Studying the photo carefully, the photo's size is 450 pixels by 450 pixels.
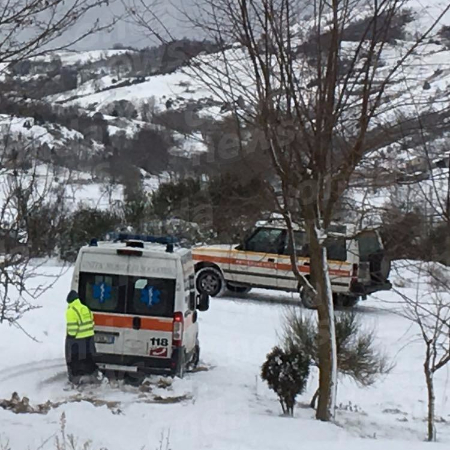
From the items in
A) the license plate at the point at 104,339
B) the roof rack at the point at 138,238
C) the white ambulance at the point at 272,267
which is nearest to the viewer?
the license plate at the point at 104,339

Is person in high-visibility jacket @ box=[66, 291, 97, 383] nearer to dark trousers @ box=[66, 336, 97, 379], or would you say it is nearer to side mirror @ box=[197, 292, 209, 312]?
dark trousers @ box=[66, 336, 97, 379]

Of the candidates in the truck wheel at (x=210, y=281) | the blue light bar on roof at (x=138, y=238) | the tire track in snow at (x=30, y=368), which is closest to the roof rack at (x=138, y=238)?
the blue light bar on roof at (x=138, y=238)

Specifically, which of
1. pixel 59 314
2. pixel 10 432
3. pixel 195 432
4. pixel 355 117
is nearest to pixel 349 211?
pixel 355 117

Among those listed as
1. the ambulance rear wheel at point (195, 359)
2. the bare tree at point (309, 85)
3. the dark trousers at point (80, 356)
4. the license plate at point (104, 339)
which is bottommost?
the ambulance rear wheel at point (195, 359)

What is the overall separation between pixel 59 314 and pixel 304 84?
1142cm

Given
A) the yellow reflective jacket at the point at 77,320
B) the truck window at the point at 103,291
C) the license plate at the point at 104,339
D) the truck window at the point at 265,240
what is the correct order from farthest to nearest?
the truck window at the point at 265,240, the license plate at the point at 104,339, the truck window at the point at 103,291, the yellow reflective jacket at the point at 77,320

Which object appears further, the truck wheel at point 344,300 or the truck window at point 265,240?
the truck window at point 265,240

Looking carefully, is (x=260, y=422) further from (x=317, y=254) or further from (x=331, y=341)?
(x=317, y=254)

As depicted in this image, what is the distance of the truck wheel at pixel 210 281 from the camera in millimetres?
20359

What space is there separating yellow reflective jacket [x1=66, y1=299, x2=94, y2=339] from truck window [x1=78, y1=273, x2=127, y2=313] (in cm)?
37

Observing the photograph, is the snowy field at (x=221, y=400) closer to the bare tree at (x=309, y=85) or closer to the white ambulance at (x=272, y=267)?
the white ambulance at (x=272, y=267)

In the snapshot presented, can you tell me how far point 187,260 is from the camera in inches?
480

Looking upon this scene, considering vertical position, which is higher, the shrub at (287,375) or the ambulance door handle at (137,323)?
the ambulance door handle at (137,323)

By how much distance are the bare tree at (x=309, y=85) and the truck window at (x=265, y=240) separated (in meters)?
10.4
